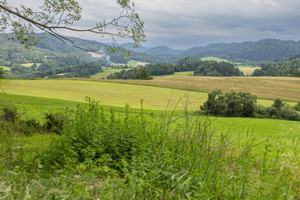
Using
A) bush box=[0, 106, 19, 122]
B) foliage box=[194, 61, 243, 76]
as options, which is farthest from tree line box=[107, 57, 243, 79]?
bush box=[0, 106, 19, 122]

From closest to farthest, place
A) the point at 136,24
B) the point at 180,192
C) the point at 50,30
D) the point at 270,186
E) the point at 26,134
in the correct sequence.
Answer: the point at 180,192 → the point at 270,186 → the point at 50,30 → the point at 136,24 → the point at 26,134

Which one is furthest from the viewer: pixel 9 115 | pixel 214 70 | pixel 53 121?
pixel 214 70

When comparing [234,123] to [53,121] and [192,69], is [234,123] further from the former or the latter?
[192,69]

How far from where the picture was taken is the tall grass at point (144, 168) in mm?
3041

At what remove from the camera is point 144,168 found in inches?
149

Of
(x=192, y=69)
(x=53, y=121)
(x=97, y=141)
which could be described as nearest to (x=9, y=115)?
(x=53, y=121)

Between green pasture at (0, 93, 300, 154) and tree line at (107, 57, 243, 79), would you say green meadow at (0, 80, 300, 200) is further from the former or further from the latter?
tree line at (107, 57, 243, 79)

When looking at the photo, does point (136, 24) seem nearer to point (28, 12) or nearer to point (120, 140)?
point (28, 12)

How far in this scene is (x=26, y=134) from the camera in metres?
10.2

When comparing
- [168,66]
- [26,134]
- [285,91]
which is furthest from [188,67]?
[26,134]

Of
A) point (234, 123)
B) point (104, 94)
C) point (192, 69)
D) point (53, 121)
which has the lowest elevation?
point (104, 94)

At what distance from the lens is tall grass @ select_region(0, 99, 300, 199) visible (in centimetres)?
304

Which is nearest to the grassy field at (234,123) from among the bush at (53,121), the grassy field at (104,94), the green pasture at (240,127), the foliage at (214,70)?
the green pasture at (240,127)

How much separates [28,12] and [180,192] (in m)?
7.45
